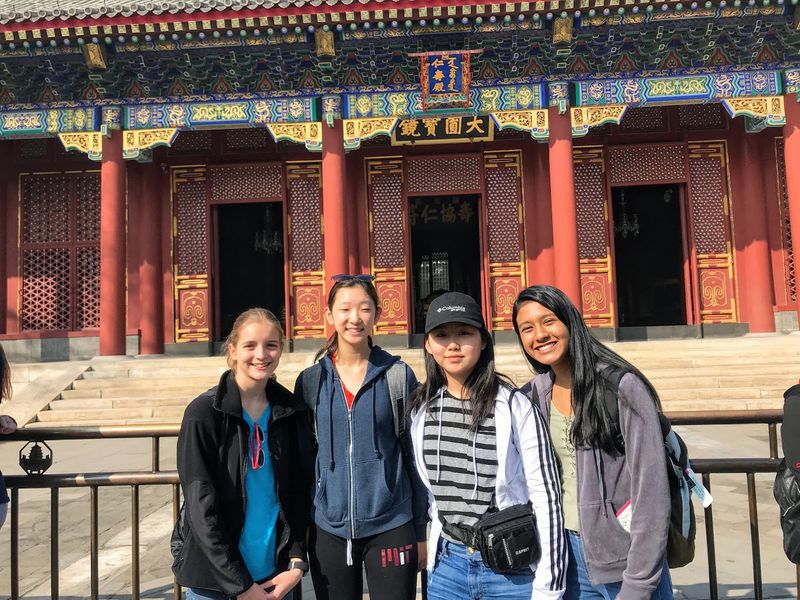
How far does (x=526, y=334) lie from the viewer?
158cm

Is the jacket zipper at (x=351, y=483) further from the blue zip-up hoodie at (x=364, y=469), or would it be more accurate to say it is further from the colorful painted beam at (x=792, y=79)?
the colorful painted beam at (x=792, y=79)

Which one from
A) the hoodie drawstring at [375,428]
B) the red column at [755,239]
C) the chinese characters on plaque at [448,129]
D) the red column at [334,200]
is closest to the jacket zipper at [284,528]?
the hoodie drawstring at [375,428]

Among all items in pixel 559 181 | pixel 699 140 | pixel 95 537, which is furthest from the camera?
pixel 699 140

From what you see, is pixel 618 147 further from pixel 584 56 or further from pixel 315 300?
pixel 315 300

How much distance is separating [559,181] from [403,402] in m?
7.08

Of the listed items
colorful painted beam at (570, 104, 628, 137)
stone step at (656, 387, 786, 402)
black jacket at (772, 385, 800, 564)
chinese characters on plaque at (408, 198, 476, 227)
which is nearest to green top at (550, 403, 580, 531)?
black jacket at (772, 385, 800, 564)

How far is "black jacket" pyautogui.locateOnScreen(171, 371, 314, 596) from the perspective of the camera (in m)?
1.54

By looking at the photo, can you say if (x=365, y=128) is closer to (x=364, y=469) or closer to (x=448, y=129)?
(x=448, y=129)

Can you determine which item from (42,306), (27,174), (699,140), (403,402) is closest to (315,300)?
(42,306)

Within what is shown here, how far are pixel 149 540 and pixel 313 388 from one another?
239 cm

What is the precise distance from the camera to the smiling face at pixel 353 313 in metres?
1.77

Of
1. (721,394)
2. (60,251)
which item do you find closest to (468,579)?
(721,394)

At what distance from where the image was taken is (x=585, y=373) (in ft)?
4.83

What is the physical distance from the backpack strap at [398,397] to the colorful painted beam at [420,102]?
23.5ft
